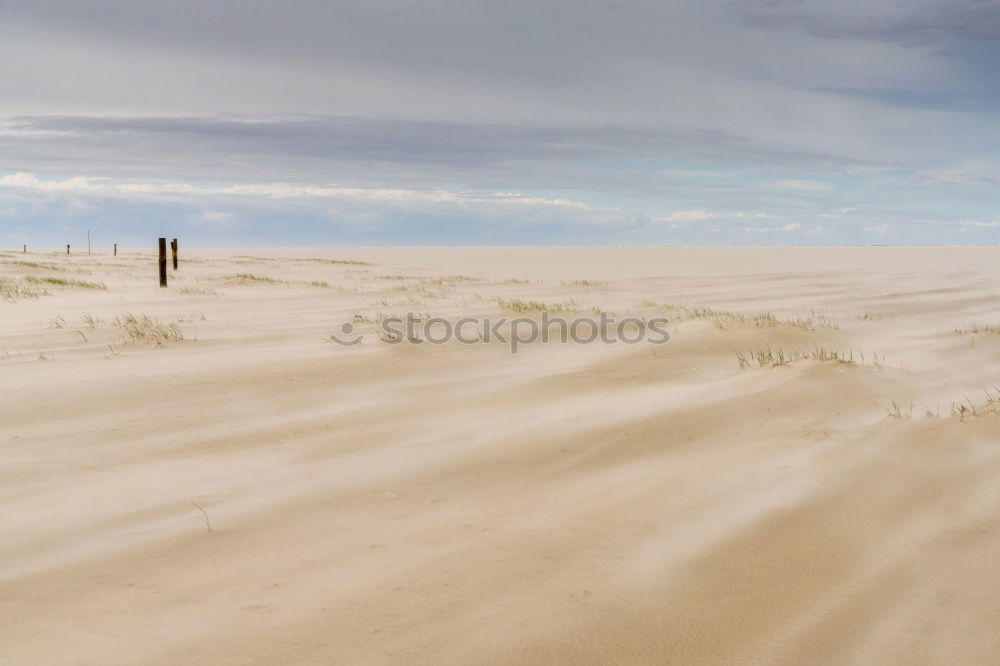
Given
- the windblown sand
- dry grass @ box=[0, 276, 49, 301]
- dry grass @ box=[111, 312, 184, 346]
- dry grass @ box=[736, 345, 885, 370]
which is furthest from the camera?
dry grass @ box=[0, 276, 49, 301]

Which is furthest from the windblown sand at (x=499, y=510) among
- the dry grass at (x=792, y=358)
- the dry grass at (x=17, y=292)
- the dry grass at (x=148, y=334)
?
the dry grass at (x=17, y=292)

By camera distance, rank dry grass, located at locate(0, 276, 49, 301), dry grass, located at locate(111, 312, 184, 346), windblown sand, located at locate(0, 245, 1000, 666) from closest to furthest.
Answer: windblown sand, located at locate(0, 245, 1000, 666), dry grass, located at locate(111, 312, 184, 346), dry grass, located at locate(0, 276, 49, 301)

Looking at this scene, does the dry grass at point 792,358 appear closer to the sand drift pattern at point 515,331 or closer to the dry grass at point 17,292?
the sand drift pattern at point 515,331

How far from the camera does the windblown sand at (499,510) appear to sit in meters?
2.30

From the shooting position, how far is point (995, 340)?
26.1 feet

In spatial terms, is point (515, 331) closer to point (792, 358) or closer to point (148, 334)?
point (792, 358)

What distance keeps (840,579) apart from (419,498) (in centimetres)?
172

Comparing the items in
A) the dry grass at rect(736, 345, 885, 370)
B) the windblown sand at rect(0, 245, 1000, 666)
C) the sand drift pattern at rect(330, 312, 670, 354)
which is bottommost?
the windblown sand at rect(0, 245, 1000, 666)

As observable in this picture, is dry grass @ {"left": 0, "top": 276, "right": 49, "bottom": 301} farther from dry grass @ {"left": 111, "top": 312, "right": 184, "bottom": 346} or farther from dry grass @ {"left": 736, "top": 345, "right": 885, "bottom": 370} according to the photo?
dry grass @ {"left": 736, "top": 345, "right": 885, "bottom": 370}

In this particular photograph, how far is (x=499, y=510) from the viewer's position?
333 cm

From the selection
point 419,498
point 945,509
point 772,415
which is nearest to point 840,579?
point 945,509

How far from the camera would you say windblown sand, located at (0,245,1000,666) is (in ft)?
7.55

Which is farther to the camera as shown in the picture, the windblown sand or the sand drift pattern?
the sand drift pattern

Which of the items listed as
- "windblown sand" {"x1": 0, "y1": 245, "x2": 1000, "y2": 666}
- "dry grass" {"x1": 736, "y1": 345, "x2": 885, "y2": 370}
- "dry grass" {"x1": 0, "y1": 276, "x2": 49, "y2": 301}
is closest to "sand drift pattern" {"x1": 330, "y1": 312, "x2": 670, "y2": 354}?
"windblown sand" {"x1": 0, "y1": 245, "x2": 1000, "y2": 666}
